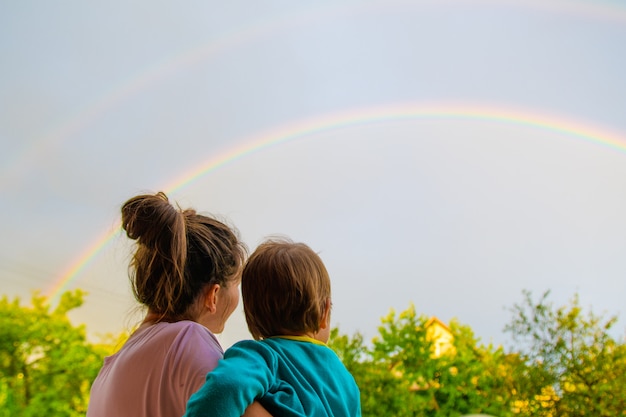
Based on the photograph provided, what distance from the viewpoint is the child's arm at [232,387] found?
33.9 inches

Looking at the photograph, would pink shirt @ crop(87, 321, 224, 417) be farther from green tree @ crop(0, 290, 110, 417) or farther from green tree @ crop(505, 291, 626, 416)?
green tree @ crop(0, 290, 110, 417)

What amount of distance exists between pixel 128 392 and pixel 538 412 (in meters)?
8.86

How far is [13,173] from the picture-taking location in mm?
17000

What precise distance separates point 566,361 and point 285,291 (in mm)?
9092

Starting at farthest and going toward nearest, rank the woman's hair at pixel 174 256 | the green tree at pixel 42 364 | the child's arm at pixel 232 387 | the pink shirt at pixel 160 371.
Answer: the green tree at pixel 42 364 → the woman's hair at pixel 174 256 → the pink shirt at pixel 160 371 → the child's arm at pixel 232 387

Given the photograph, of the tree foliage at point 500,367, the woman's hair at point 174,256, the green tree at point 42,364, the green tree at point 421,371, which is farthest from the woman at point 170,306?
the green tree at point 42,364

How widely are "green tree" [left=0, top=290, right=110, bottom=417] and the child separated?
11.6 metres

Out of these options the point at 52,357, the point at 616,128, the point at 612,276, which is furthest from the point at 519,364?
the point at 612,276

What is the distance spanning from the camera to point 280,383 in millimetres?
995

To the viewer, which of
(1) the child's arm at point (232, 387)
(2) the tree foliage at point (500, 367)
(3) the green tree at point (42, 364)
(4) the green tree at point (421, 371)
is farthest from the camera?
(3) the green tree at point (42, 364)

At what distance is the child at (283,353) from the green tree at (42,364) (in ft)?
38.2

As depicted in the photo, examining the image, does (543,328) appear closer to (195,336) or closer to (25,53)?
(195,336)

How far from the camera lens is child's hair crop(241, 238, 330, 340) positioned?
112 centimetres

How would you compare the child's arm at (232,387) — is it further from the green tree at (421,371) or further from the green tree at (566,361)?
the green tree at (421,371)
